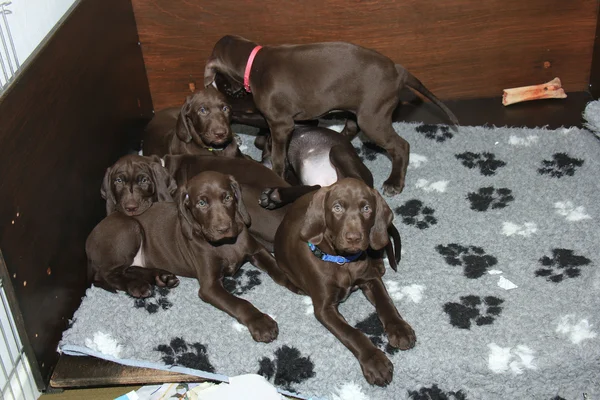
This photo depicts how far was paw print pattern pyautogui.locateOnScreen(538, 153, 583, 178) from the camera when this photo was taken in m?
4.55

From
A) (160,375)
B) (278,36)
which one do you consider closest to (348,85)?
(278,36)

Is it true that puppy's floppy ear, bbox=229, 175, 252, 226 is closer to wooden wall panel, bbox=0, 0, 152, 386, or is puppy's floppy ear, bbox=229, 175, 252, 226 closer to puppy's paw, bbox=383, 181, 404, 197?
wooden wall panel, bbox=0, 0, 152, 386

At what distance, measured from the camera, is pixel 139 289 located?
3.74 m

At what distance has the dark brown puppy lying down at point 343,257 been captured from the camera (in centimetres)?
309

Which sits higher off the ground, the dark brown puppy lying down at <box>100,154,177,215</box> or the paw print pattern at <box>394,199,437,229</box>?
the dark brown puppy lying down at <box>100,154,177,215</box>

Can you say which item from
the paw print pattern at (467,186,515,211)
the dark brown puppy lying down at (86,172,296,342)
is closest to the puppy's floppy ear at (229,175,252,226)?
the dark brown puppy lying down at (86,172,296,342)

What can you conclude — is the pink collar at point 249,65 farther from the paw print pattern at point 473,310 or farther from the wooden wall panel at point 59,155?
the paw print pattern at point 473,310

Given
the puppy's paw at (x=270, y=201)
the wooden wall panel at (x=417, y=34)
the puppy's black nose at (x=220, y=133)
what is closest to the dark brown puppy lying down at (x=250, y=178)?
the puppy's paw at (x=270, y=201)

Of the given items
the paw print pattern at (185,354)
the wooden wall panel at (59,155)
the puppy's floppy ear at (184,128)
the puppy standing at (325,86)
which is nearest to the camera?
the wooden wall panel at (59,155)

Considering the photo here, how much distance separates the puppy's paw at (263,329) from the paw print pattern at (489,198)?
4.99ft

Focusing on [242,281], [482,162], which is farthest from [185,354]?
[482,162]

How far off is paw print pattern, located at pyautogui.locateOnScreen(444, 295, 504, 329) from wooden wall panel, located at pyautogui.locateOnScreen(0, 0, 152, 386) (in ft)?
6.30

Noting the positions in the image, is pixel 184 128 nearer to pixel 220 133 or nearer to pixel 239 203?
pixel 220 133

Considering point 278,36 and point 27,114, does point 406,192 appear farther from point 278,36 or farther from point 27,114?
point 27,114
